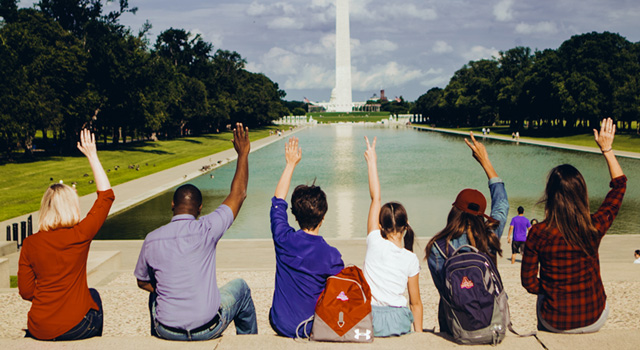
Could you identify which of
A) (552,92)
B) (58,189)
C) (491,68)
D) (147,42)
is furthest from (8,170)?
(491,68)

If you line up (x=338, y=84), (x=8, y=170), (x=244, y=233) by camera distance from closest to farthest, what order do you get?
(x=244, y=233) → (x=8, y=170) → (x=338, y=84)

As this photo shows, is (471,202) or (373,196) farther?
(373,196)

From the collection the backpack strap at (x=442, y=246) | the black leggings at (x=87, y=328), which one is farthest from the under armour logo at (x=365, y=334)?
the black leggings at (x=87, y=328)

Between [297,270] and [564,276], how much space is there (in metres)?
1.84

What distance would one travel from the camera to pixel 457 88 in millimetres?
109625

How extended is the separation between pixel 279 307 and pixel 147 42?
1965 inches

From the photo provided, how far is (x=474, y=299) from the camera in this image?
11.6ft

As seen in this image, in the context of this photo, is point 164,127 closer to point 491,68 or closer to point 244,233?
point 244,233

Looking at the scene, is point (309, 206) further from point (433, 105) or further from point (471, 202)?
point (433, 105)

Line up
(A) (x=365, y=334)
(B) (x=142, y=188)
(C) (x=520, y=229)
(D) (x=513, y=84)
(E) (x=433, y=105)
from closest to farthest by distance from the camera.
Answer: (A) (x=365, y=334) < (C) (x=520, y=229) < (B) (x=142, y=188) < (D) (x=513, y=84) < (E) (x=433, y=105)

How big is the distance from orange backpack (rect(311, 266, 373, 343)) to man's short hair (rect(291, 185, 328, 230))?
0.45 metres

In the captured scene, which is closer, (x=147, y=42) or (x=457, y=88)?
(x=147, y=42)

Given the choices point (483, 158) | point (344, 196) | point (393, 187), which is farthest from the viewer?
point (393, 187)

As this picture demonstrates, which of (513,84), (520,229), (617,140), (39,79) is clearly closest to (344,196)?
(520,229)
